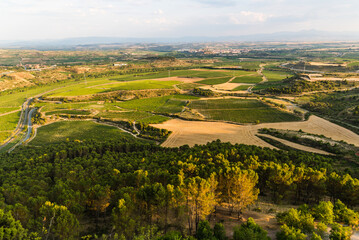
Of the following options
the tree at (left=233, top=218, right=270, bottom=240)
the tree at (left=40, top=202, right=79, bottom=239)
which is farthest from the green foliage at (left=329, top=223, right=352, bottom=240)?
the tree at (left=40, top=202, right=79, bottom=239)

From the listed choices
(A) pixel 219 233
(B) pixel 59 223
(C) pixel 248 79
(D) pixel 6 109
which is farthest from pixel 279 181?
(C) pixel 248 79

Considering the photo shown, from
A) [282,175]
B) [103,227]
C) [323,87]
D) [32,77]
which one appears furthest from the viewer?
[32,77]

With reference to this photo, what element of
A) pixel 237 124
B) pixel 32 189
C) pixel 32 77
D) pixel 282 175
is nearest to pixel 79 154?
pixel 32 189

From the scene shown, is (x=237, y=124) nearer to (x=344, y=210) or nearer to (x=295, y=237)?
(x=344, y=210)

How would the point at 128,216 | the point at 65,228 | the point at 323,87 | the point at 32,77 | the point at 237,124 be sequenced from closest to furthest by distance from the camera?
the point at 65,228 < the point at 128,216 < the point at 237,124 < the point at 323,87 < the point at 32,77

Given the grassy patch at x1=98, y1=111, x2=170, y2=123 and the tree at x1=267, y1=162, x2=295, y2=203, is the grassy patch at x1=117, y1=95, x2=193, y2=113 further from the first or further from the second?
the tree at x1=267, y1=162, x2=295, y2=203

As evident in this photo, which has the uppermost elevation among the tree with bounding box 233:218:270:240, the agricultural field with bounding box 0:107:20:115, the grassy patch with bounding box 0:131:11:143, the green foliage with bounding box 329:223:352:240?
the green foliage with bounding box 329:223:352:240

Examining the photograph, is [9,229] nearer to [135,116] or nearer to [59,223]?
[59,223]
